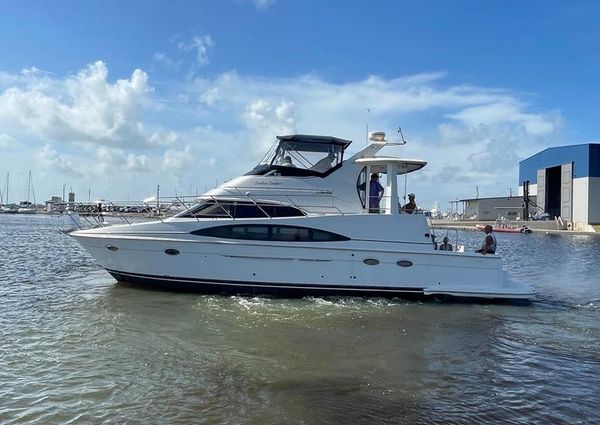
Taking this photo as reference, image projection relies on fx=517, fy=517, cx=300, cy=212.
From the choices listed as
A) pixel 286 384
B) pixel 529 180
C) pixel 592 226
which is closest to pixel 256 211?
pixel 286 384

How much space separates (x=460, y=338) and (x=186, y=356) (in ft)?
17.5

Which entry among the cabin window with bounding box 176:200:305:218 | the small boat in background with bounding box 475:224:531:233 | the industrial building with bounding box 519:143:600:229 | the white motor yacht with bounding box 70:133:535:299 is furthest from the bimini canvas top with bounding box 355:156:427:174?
the industrial building with bounding box 519:143:600:229

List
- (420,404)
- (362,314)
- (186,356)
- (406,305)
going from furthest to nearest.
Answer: (406,305), (362,314), (186,356), (420,404)

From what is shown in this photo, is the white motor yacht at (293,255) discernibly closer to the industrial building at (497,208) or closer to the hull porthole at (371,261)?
the hull porthole at (371,261)

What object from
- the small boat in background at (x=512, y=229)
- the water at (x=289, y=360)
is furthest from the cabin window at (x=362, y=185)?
the small boat in background at (x=512, y=229)

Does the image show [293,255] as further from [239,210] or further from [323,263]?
[239,210]

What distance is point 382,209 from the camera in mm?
14453

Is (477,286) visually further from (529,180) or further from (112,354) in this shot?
(529,180)

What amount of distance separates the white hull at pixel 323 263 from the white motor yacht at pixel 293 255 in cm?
3

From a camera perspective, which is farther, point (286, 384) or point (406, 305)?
point (406, 305)

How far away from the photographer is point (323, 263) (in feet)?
44.4

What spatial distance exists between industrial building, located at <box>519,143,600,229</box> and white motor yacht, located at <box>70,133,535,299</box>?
60.4 m

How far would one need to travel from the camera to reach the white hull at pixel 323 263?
44.3 feet

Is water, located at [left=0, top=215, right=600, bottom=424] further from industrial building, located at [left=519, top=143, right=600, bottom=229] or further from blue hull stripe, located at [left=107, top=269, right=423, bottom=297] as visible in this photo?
industrial building, located at [left=519, top=143, right=600, bottom=229]
